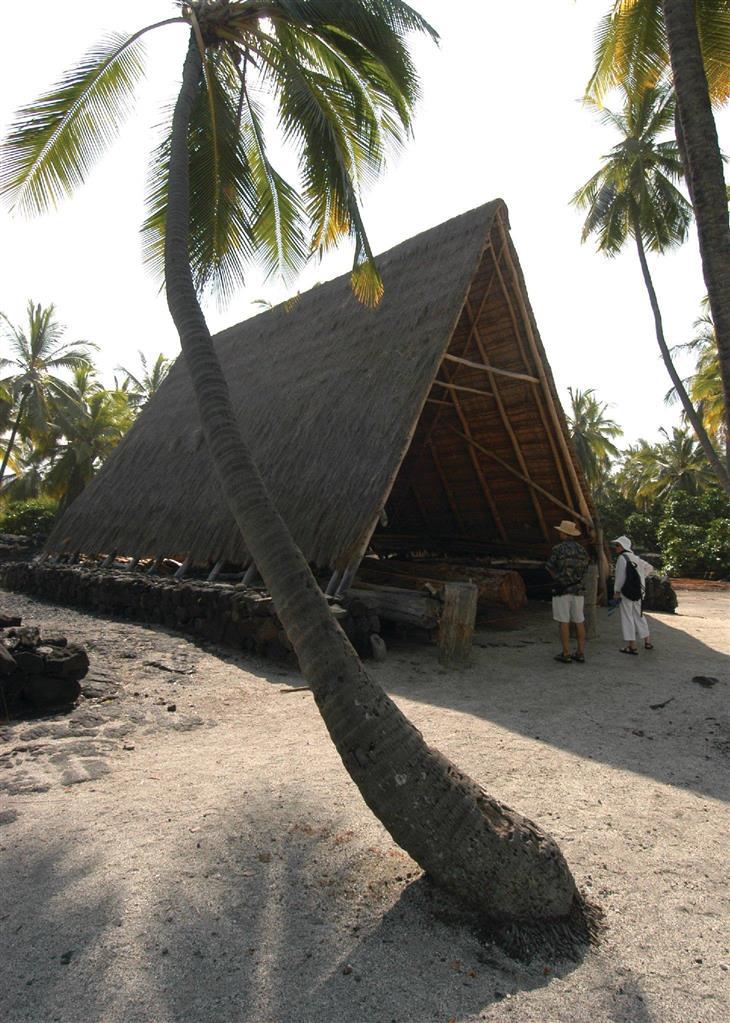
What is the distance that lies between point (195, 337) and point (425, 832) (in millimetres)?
3174

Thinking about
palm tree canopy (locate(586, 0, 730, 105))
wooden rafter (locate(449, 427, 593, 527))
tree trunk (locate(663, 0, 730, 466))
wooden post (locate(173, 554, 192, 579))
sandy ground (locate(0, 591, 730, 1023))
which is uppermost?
palm tree canopy (locate(586, 0, 730, 105))

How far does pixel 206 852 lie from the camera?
3219 millimetres

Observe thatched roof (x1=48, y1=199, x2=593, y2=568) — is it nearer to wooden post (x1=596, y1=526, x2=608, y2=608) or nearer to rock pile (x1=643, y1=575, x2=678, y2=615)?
wooden post (x1=596, y1=526, x2=608, y2=608)

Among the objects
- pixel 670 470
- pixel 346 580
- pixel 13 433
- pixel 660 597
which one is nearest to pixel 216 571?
pixel 346 580

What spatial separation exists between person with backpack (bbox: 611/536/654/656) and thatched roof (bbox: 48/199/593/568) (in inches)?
127

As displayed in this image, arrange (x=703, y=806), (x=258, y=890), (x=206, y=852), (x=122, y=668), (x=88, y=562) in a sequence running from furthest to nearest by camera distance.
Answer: (x=88, y=562)
(x=122, y=668)
(x=703, y=806)
(x=206, y=852)
(x=258, y=890)

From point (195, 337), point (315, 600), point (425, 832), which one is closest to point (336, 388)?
point (195, 337)

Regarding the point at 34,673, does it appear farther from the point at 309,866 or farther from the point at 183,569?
the point at 183,569

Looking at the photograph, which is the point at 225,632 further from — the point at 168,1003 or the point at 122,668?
the point at 168,1003

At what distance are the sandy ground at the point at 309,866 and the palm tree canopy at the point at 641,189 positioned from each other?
18.1m

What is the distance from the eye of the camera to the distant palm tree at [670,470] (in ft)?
122

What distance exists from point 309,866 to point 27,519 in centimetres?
3021

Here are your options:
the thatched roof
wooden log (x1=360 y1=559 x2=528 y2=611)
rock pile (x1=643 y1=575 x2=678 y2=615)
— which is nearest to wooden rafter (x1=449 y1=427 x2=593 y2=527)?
the thatched roof

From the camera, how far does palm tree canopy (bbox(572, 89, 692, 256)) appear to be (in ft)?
62.4
